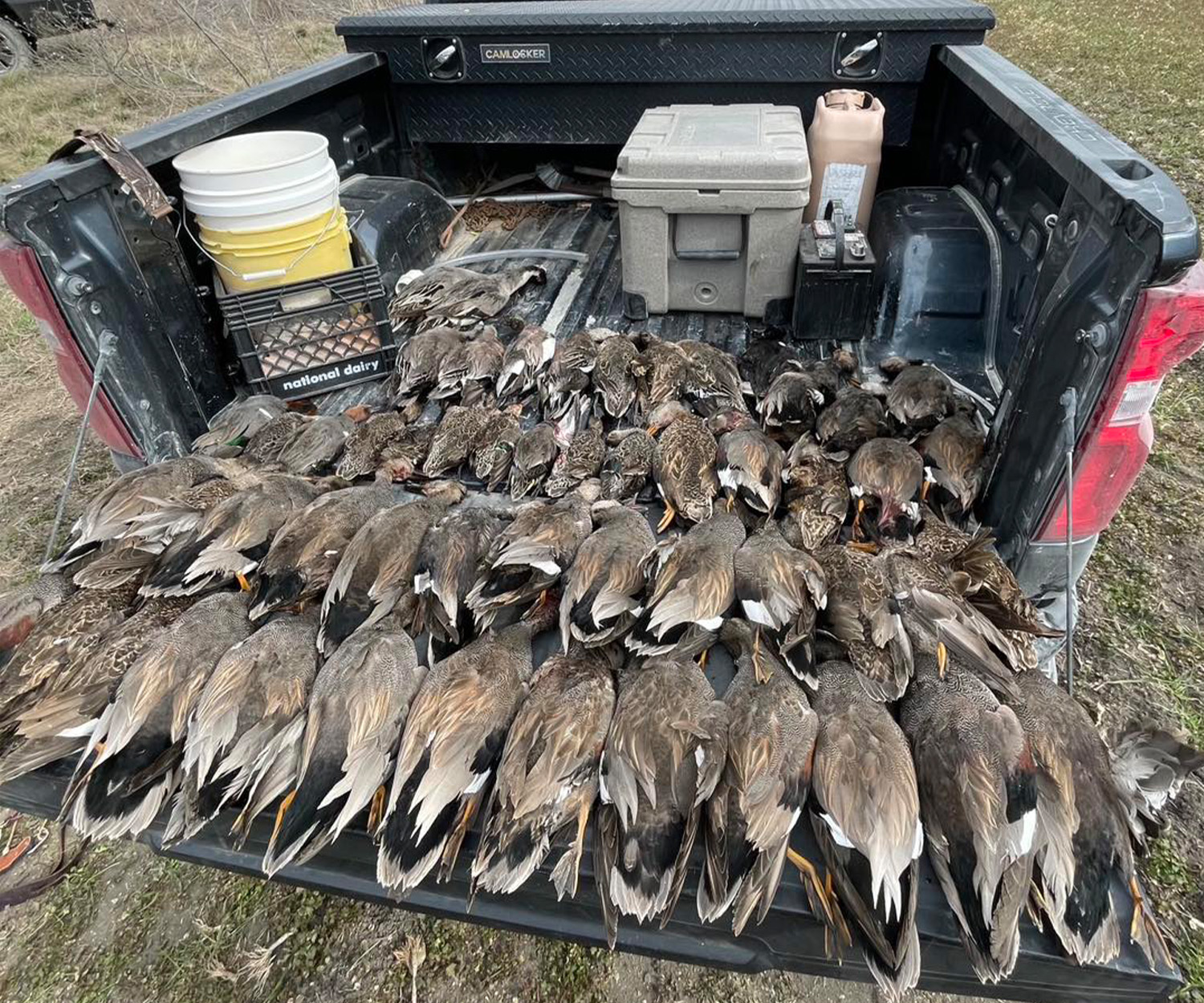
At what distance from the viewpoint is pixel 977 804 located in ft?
6.18

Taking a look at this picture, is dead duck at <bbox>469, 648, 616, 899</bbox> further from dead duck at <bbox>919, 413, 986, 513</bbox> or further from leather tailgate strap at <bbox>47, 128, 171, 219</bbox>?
leather tailgate strap at <bbox>47, 128, 171, 219</bbox>

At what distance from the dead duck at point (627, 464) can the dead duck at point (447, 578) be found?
23.2 inches

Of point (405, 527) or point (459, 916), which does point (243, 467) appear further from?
point (459, 916)

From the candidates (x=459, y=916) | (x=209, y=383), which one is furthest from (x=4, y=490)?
(x=459, y=916)

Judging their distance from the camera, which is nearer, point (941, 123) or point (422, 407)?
point (422, 407)

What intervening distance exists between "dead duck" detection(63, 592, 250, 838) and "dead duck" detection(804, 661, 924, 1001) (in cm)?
179

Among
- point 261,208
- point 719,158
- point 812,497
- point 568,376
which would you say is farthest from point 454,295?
point 812,497

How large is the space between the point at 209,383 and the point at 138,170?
36.1 inches

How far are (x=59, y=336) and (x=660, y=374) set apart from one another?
8.05 feet

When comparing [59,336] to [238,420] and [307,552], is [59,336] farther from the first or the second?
[307,552]

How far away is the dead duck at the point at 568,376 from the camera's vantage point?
370cm

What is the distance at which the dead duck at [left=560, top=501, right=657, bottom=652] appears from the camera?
239 cm

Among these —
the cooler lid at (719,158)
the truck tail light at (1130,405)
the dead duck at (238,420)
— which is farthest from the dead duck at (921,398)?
the dead duck at (238,420)

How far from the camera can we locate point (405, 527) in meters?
2.79
